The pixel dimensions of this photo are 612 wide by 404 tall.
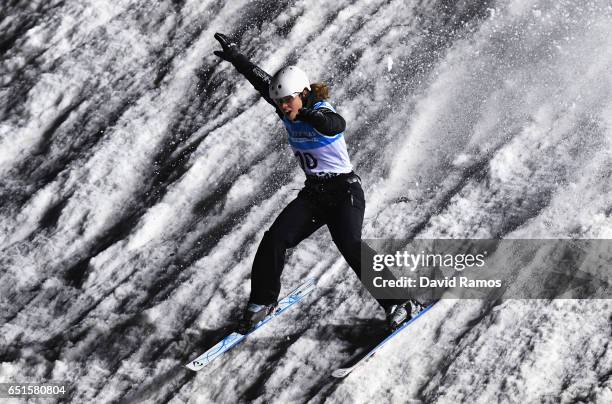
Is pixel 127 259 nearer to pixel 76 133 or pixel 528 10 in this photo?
pixel 76 133

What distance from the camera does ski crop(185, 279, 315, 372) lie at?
574 cm

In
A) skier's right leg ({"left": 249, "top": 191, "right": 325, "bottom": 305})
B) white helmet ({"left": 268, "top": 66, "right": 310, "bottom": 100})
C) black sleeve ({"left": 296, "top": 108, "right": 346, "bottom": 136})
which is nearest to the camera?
black sleeve ({"left": 296, "top": 108, "right": 346, "bottom": 136})

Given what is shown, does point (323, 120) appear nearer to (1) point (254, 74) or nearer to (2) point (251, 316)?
(1) point (254, 74)

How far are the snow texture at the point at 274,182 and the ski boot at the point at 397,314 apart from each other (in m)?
0.19

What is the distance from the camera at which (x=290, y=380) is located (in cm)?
556

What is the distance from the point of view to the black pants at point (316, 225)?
5.46 m

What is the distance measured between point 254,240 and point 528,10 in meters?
4.38

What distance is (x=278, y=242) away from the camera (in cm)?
551

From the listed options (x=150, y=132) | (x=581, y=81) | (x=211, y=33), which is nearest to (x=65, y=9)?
(x=211, y=33)

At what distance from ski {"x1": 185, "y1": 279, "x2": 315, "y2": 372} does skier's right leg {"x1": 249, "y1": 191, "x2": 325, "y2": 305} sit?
326mm

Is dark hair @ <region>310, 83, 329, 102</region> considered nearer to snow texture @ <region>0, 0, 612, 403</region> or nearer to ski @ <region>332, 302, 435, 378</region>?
snow texture @ <region>0, 0, 612, 403</region>

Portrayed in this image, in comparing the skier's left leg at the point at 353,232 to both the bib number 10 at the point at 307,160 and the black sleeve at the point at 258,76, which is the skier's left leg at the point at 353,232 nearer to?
the bib number 10 at the point at 307,160
